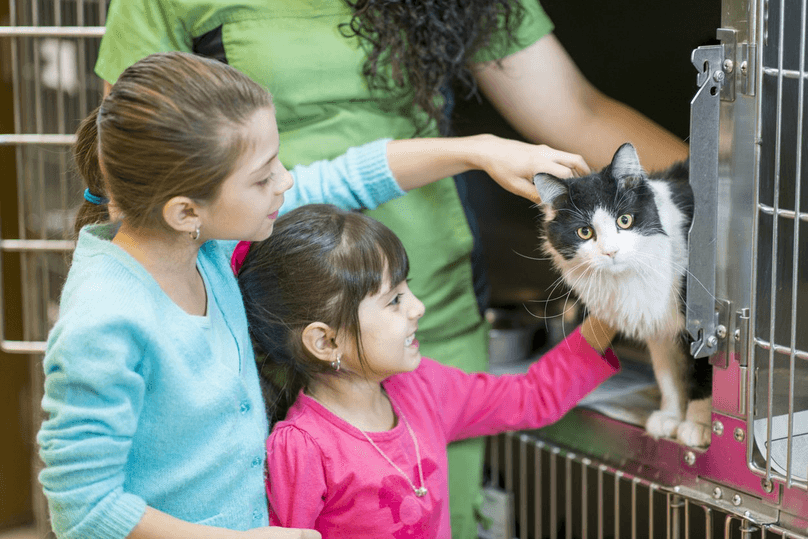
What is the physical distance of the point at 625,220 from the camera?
957 mm

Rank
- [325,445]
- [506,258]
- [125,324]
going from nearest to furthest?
[125,324]
[325,445]
[506,258]

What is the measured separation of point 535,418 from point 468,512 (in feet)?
0.84

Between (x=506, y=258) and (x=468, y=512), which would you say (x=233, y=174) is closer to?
(x=468, y=512)

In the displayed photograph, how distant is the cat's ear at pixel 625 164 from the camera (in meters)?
0.94

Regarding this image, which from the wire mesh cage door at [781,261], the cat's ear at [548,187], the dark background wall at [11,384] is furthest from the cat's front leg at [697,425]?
the dark background wall at [11,384]

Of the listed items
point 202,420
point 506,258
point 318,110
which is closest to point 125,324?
point 202,420

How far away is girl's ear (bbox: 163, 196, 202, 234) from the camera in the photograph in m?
0.84

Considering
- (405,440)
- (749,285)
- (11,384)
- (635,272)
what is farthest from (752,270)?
(11,384)

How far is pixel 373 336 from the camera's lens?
1037 millimetres

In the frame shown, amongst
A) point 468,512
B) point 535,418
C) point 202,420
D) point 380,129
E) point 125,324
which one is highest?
point 380,129

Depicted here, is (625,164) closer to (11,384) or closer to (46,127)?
(46,127)

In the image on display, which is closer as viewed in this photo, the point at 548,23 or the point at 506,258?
the point at 548,23

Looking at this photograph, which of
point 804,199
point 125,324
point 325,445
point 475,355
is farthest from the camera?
point 475,355

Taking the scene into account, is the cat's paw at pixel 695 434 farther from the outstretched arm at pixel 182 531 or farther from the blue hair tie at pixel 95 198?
the blue hair tie at pixel 95 198
